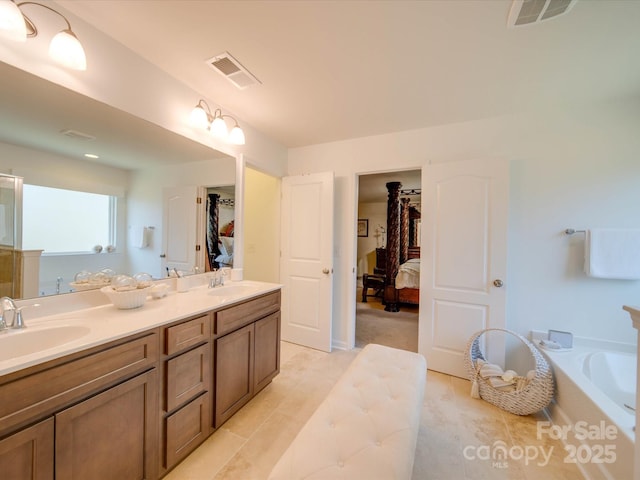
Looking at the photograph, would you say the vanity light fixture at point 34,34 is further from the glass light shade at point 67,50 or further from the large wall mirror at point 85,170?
the large wall mirror at point 85,170

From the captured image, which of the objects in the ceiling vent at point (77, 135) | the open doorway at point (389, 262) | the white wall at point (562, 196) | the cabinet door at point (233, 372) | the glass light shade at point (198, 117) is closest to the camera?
the ceiling vent at point (77, 135)

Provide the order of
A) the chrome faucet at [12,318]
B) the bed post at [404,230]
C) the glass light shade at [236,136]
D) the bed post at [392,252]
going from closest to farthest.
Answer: the chrome faucet at [12,318], the glass light shade at [236,136], the bed post at [392,252], the bed post at [404,230]

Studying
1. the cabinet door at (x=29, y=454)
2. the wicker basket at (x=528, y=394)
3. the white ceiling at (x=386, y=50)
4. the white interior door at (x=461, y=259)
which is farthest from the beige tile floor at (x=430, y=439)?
the white ceiling at (x=386, y=50)

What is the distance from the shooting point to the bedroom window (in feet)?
4.15

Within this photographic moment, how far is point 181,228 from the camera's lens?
6.64 ft

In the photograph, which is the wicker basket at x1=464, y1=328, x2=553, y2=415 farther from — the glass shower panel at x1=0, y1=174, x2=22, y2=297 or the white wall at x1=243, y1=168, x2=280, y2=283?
the glass shower panel at x1=0, y1=174, x2=22, y2=297

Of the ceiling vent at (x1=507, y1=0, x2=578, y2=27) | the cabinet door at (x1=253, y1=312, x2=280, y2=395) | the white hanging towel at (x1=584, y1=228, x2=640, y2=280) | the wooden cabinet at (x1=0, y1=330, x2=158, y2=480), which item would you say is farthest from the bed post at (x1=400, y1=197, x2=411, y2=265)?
the wooden cabinet at (x1=0, y1=330, x2=158, y2=480)

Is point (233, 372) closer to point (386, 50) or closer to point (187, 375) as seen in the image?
point (187, 375)

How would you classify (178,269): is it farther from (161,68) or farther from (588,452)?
(588,452)

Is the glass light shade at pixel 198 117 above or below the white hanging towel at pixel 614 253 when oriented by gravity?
above

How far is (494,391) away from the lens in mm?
1942

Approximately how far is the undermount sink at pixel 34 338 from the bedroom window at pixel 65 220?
0.45 m

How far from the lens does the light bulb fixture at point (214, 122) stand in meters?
1.90

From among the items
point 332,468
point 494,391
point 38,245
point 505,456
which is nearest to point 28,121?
point 38,245
